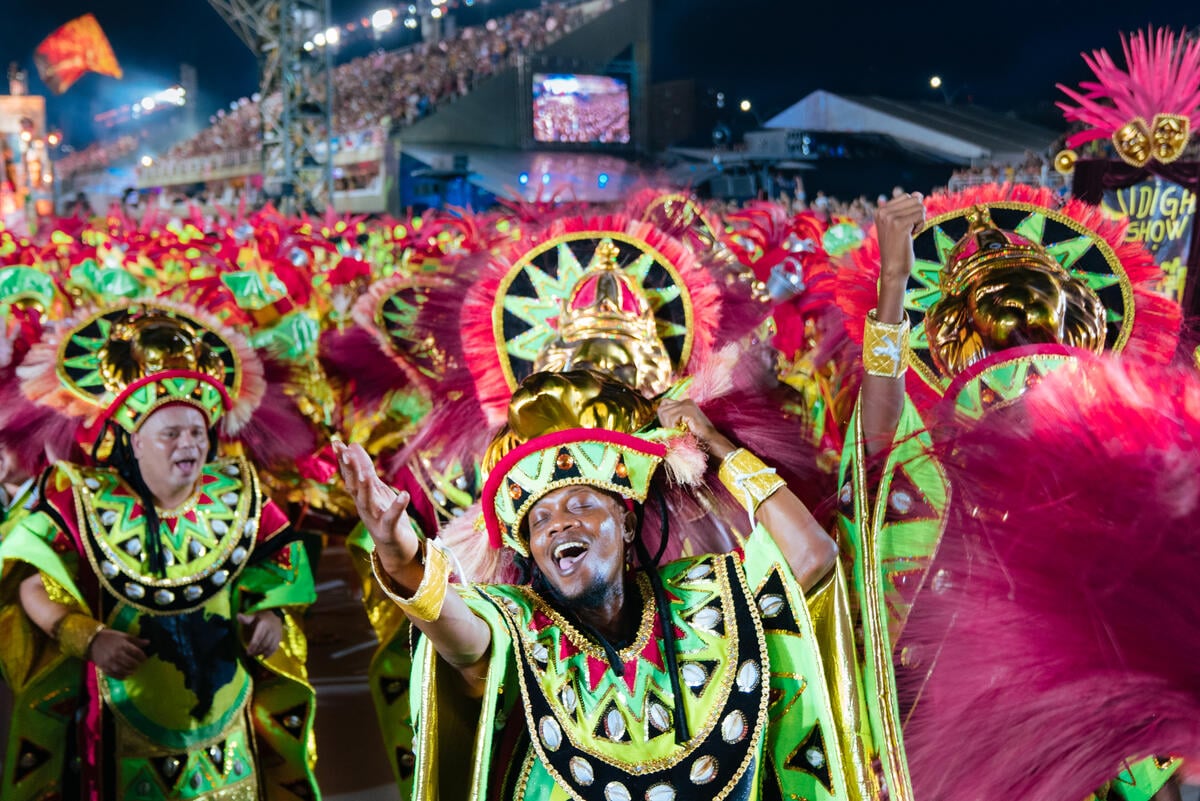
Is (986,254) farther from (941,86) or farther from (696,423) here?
(941,86)

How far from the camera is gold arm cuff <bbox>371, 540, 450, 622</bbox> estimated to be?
1659mm

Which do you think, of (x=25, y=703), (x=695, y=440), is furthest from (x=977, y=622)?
(x=25, y=703)

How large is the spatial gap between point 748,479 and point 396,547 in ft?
2.03

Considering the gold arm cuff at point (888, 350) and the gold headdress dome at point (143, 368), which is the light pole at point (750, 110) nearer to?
the gold headdress dome at point (143, 368)

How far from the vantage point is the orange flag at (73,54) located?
42.3m

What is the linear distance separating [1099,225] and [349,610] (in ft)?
15.0

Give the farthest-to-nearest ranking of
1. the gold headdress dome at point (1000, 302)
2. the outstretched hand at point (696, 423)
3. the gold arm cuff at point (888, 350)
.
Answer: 1. the gold headdress dome at point (1000, 302)
2. the gold arm cuff at point (888, 350)
3. the outstretched hand at point (696, 423)

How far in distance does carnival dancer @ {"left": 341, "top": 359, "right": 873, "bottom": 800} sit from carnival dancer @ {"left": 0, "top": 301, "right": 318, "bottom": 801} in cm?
147

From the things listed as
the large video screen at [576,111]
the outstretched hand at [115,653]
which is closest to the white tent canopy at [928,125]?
the large video screen at [576,111]

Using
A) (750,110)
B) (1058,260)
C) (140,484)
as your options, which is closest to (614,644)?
(1058,260)

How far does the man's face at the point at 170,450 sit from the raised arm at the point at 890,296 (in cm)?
188

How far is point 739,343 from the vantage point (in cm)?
302

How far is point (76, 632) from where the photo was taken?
9.66 feet

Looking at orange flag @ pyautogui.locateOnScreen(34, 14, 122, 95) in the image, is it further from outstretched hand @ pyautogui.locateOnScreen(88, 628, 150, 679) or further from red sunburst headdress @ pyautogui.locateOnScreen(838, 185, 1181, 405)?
red sunburst headdress @ pyautogui.locateOnScreen(838, 185, 1181, 405)
